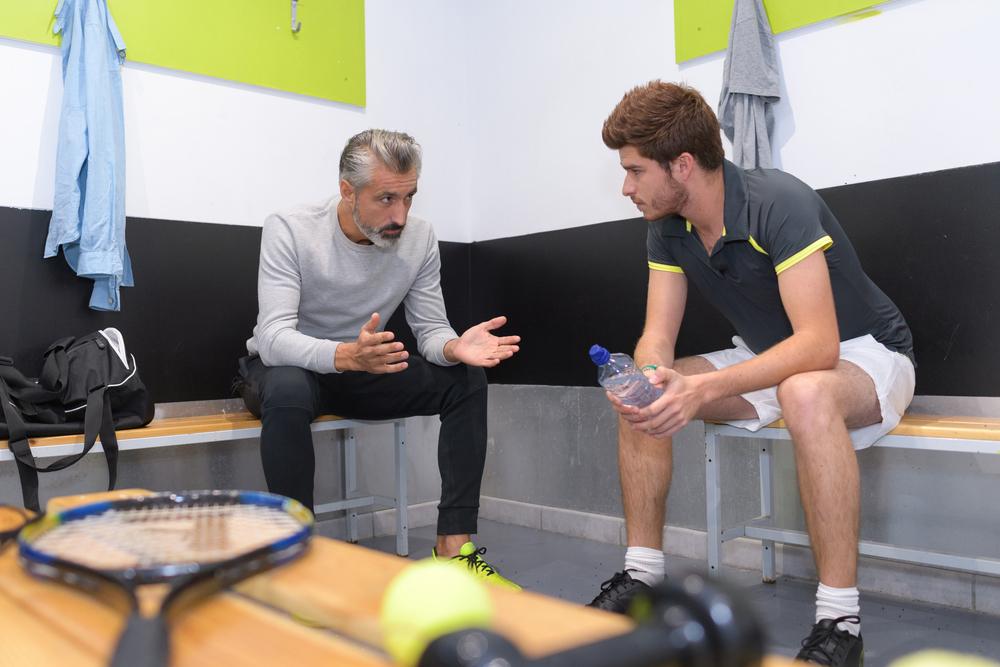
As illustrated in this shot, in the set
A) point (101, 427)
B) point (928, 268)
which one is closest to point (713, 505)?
point (928, 268)

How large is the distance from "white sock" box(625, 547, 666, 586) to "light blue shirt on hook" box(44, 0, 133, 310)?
5.55 feet

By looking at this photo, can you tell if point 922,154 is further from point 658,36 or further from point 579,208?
point 579,208

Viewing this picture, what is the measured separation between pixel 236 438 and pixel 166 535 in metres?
1.71

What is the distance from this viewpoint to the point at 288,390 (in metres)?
2.13

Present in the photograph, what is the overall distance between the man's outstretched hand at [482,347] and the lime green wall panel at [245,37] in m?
1.33

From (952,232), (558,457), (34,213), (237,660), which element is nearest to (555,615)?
(237,660)

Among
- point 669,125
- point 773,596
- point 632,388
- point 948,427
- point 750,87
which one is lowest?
point 773,596

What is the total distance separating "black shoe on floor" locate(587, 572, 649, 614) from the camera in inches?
64.9

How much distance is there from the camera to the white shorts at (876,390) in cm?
177

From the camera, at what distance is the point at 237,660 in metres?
0.55

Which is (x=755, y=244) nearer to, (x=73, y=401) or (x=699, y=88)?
(x=699, y=88)

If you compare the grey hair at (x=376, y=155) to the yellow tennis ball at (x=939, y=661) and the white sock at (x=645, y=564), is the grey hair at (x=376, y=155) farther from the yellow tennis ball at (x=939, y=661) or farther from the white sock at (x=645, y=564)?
the yellow tennis ball at (x=939, y=661)

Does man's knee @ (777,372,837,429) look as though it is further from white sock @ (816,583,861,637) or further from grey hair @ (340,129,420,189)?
grey hair @ (340,129,420,189)

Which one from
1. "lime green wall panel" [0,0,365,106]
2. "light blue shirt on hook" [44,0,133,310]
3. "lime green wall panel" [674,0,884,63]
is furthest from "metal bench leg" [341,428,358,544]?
"lime green wall panel" [674,0,884,63]
